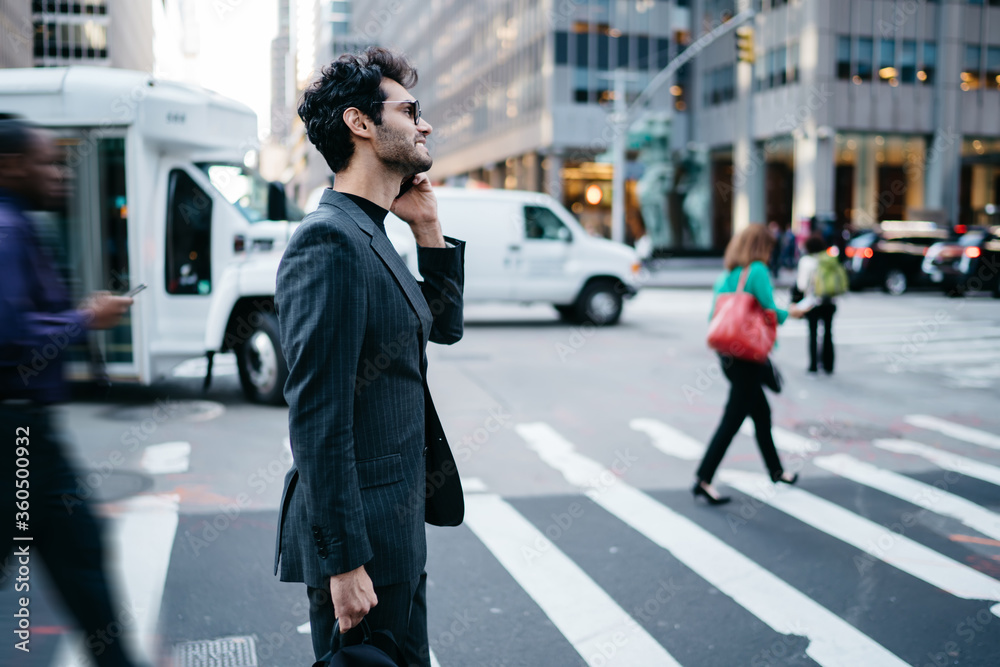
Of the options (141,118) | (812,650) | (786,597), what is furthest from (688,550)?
(141,118)

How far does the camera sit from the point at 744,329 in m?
5.88

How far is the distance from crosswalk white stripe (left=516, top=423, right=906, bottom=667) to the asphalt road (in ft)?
0.05

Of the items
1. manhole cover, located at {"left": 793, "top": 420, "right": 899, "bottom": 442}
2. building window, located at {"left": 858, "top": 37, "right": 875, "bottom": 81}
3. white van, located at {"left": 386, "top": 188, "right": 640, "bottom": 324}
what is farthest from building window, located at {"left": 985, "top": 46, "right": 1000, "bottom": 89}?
manhole cover, located at {"left": 793, "top": 420, "right": 899, "bottom": 442}

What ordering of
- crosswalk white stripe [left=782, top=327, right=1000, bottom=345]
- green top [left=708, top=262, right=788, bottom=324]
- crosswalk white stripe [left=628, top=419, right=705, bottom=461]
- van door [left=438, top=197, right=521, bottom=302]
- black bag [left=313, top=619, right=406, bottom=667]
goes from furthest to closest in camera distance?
van door [left=438, top=197, right=521, bottom=302], crosswalk white stripe [left=782, top=327, right=1000, bottom=345], crosswalk white stripe [left=628, top=419, right=705, bottom=461], green top [left=708, top=262, right=788, bottom=324], black bag [left=313, top=619, right=406, bottom=667]

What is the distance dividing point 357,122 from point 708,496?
173 inches

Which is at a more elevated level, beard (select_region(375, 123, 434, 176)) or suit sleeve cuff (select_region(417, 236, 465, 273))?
beard (select_region(375, 123, 434, 176))

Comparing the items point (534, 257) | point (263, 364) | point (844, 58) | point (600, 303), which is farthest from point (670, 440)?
point (844, 58)

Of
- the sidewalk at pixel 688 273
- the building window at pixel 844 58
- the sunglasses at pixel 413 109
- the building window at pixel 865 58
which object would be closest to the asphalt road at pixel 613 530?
the sunglasses at pixel 413 109

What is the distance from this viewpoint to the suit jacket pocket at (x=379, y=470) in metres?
2.12

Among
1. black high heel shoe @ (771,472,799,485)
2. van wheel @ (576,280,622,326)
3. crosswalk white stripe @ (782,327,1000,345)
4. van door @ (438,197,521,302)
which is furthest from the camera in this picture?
van wheel @ (576,280,622,326)

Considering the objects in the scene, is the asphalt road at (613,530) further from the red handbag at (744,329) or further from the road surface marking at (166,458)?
the red handbag at (744,329)

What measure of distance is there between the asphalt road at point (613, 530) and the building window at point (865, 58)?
110ft

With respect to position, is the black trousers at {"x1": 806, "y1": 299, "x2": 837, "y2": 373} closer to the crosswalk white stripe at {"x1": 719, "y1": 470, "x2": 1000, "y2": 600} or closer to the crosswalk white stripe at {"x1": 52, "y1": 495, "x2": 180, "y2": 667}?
the crosswalk white stripe at {"x1": 719, "y1": 470, "x2": 1000, "y2": 600}

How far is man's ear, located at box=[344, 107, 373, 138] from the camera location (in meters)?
2.22
